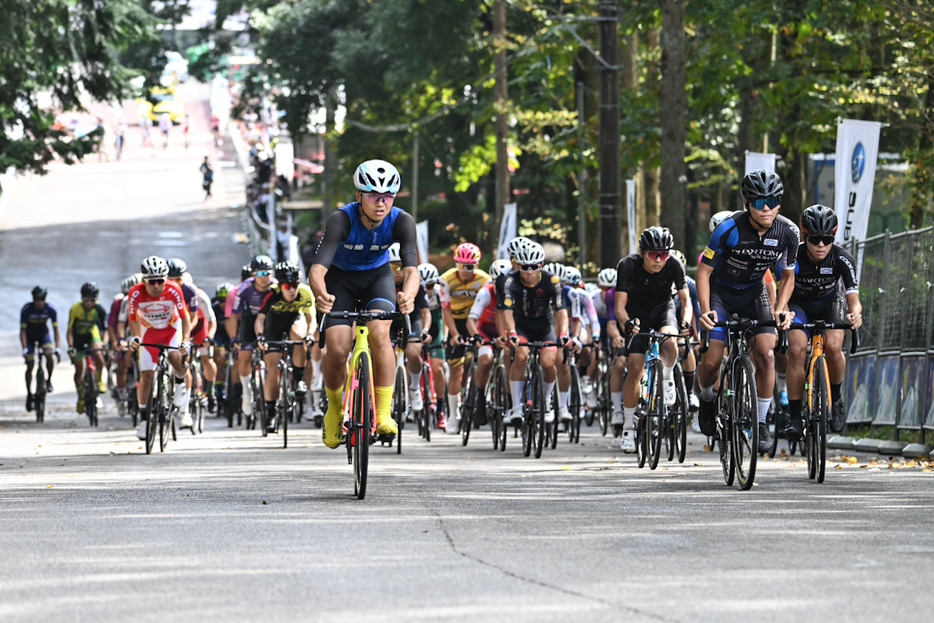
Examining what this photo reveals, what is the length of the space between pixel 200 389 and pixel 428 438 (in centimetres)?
429

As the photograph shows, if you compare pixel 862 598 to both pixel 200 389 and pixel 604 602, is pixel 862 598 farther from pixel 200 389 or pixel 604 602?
pixel 200 389

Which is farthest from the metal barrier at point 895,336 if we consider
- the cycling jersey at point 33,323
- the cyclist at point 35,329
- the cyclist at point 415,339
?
the cycling jersey at point 33,323

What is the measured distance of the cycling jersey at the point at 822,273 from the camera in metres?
12.6

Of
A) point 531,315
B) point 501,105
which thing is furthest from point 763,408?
point 501,105

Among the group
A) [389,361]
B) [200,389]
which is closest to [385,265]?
[389,361]

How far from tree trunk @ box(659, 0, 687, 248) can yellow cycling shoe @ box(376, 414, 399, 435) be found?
14036mm

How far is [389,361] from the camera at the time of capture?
35.1ft

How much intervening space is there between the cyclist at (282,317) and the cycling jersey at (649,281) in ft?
18.3

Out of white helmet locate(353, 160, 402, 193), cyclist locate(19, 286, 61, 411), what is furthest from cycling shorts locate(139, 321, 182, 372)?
cyclist locate(19, 286, 61, 411)

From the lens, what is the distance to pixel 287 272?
736 inches

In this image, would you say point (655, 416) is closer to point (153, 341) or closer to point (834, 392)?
point (834, 392)

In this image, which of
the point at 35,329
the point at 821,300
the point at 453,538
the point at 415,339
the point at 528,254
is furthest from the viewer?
the point at 35,329

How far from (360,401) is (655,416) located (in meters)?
3.70

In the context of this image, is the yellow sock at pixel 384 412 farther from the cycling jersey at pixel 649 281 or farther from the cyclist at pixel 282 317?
the cyclist at pixel 282 317
